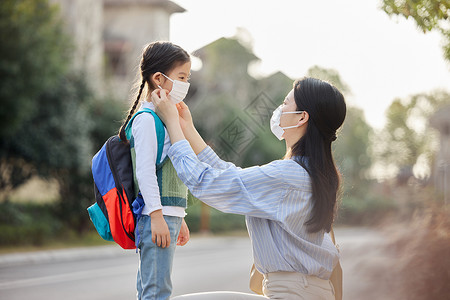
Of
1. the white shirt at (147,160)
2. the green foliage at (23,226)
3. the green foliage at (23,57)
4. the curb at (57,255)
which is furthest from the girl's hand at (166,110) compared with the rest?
the green foliage at (23,226)

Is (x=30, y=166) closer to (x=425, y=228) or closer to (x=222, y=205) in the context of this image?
(x=425, y=228)

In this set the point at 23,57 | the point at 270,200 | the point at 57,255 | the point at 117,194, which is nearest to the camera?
the point at 270,200

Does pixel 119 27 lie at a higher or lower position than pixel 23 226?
higher

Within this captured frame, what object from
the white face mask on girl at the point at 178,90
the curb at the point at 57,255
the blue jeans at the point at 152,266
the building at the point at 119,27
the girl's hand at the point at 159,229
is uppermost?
the building at the point at 119,27

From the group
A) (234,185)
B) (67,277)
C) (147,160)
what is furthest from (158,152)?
(67,277)

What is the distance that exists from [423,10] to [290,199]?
1970 millimetres

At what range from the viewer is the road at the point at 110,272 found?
704 cm

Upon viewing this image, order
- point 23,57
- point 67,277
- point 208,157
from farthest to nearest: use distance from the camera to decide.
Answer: point 23,57 → point 67,277 → point 208,157

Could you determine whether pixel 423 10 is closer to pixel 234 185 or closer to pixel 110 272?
pixel 234 185

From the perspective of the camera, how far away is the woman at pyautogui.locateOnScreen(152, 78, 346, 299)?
233 cm

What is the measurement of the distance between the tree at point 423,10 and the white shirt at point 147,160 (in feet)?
5.93

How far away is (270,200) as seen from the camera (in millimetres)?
2318

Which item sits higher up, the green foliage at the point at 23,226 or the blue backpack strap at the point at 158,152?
the blue backpack strap at the point at 158,152

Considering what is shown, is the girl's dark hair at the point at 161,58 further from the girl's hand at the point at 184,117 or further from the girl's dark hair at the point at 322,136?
the girl's dark hair at the point at 322,136
